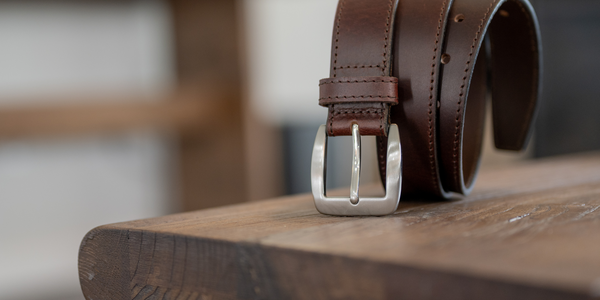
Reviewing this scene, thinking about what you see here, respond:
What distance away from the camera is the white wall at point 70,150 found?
177cm

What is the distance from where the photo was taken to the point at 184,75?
183 centimetres

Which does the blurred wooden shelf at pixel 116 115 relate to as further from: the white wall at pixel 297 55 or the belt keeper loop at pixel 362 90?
the belt keeper loop at pixel 362 90

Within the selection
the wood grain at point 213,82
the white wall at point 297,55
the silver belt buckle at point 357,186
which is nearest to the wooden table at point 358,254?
the silver belt buckle at point 357,186

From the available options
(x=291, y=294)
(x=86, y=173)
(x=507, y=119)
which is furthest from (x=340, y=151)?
(x=291, y=294)

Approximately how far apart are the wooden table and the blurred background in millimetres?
1251

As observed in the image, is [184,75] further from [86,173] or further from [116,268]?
[116,268]

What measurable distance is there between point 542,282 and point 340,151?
1.88m

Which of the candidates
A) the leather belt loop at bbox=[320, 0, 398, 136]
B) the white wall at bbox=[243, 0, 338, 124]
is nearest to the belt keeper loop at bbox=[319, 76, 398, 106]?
the leather belt loop at bbox=[320, 0, 398, 136]

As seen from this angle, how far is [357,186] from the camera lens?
431 millimetres

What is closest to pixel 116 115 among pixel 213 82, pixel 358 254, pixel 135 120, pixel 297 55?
pixel 135 120

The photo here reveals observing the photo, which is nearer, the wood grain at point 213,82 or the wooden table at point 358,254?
the wooden table at point 358,254

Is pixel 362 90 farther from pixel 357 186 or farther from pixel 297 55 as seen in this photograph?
pixel 297 55

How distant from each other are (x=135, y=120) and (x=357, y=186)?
54.7 inches

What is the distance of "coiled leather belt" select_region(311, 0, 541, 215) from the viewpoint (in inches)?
17.5
